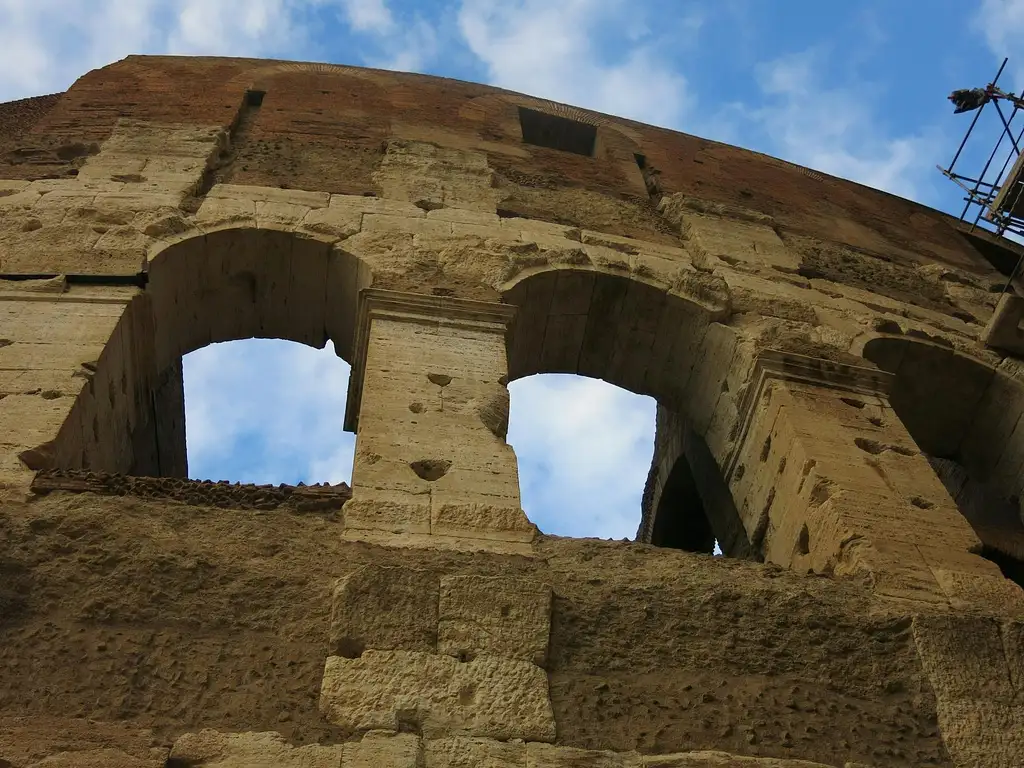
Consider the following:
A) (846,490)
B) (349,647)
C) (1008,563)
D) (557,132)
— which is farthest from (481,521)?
(557,132)

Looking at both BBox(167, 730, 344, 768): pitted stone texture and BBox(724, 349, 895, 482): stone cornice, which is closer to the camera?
BBox(167, 730, 344, 768): pitted stone texture

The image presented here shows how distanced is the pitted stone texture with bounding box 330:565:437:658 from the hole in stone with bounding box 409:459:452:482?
77 cm

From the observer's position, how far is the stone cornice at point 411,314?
556cm

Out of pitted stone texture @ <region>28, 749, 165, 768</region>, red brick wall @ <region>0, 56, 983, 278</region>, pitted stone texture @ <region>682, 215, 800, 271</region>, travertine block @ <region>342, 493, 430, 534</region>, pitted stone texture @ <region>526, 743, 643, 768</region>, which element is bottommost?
pitted stone texture @ <region>28, 749, 165, 768</region>

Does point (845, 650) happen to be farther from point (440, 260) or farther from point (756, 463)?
point (440, 260)

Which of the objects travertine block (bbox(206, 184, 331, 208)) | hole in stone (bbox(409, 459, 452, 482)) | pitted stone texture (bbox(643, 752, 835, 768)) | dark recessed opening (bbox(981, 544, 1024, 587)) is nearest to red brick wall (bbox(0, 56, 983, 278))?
travertine block (bbox(206, 184, 331, 208))

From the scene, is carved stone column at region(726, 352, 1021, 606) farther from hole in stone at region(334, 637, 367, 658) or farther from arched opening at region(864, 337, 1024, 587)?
hole in stone at region(334, 637, 367, 658)

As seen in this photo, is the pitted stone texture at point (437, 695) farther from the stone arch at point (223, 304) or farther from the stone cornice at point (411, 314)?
the stone arch at point (223, 304)

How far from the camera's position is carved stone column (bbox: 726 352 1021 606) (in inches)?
169

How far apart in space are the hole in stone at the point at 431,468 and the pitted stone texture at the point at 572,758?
1.48 metres

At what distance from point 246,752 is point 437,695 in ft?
1.84

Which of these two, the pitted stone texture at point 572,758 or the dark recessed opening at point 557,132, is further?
the dark recessed opening at point 557,132

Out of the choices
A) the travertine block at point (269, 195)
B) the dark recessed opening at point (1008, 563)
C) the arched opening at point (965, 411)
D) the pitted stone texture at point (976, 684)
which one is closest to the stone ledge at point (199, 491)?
the pitted stone texture at point (976, 684)

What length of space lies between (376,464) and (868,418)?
8.71 ft
